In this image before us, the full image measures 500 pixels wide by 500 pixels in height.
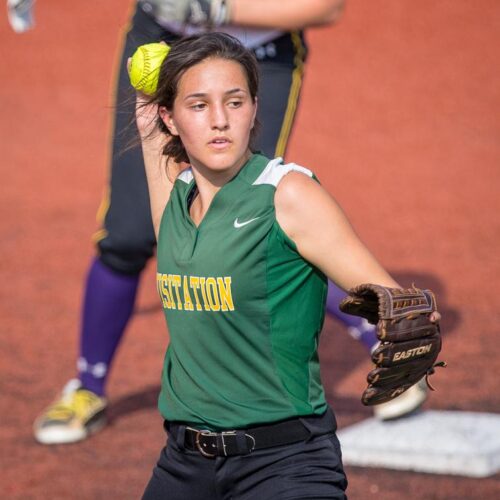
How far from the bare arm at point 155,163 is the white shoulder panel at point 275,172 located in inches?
16.5

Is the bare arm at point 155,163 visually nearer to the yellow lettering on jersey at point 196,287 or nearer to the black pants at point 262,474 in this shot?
the yellow lettering on jersey at point 196,287

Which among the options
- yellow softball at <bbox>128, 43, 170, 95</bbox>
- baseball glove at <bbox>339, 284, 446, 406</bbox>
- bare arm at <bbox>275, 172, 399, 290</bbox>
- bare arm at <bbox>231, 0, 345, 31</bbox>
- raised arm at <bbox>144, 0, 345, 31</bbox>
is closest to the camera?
baseball glove at <bbox>339, 284, 446, 406</bbox>

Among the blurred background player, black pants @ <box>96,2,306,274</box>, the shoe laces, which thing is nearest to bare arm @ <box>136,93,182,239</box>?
the blurred background player

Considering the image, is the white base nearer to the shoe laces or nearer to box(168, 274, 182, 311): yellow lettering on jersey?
the shoe laces

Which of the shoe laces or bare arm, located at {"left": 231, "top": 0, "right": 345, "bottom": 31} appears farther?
the shoe laces

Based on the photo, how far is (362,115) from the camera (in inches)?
430

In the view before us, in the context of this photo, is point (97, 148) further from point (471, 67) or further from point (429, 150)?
point (471, 67)

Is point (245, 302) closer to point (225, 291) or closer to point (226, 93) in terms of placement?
point (225, 291)

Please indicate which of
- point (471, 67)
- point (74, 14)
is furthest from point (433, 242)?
point (74, 14)

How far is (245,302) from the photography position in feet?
9.23

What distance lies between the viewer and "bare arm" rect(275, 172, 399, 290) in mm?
2717

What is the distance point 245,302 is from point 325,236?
9.9 inches

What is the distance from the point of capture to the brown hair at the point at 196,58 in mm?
2910

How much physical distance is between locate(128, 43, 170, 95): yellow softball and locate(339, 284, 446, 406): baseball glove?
789 mm
